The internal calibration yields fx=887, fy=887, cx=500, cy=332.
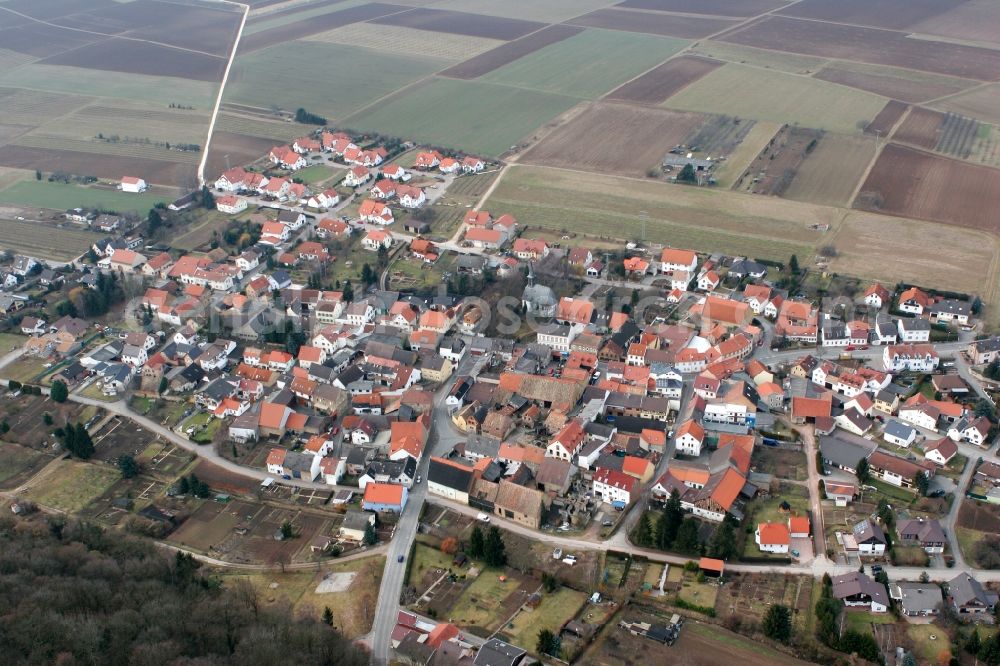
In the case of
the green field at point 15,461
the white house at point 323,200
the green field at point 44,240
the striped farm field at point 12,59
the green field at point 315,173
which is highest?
the striped farm field at point 12,59

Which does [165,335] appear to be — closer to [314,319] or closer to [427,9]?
[314,319]

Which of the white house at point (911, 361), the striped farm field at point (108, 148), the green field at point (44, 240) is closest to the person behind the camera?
the white house at point (911, 361)

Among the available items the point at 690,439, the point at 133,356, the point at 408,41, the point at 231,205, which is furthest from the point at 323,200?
the point at 408,41

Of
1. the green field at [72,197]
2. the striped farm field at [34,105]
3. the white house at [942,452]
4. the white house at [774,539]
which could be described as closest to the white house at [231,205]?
the green field at [72,197]

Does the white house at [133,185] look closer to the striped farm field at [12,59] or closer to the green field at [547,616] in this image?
the striped farm field at [12,59]

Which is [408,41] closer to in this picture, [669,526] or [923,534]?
[669,526]

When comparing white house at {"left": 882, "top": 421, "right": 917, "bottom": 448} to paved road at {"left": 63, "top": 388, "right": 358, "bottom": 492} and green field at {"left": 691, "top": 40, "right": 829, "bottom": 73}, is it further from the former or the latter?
green field at {"left": 691, "top": 40, "right": 829, "bottom": 73}
